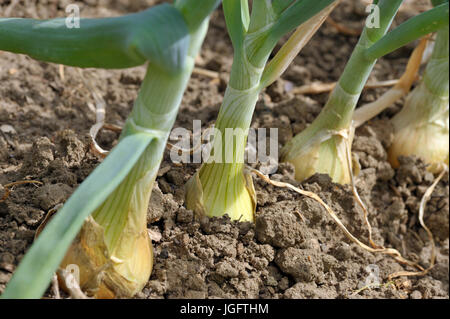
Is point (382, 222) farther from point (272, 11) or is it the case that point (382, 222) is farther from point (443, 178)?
point (272, 11)

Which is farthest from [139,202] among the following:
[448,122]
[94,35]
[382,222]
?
[448,122]

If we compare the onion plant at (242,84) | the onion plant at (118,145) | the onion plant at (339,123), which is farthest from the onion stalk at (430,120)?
the onion plant at (118,145)

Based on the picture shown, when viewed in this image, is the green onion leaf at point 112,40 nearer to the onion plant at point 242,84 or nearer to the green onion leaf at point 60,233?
the green onion leaf at point 60,233

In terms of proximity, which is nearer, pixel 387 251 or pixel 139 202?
pixel 139 202

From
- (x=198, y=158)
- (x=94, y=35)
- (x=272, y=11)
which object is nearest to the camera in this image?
(x=94, y=35)

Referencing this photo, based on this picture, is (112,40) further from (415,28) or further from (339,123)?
(339,123)

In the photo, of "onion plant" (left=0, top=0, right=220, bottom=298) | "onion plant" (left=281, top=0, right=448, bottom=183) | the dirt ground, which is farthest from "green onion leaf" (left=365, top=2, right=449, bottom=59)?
"onion plant" (left=0, top=0, right=220, bottom=298)

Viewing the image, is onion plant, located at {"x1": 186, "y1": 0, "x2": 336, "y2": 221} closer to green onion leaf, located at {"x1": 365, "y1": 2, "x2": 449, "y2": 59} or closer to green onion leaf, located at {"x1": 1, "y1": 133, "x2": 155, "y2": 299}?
green onion leaf, located at {"x1": 365, "y1": 2, "x2": 449, "y2": 59}

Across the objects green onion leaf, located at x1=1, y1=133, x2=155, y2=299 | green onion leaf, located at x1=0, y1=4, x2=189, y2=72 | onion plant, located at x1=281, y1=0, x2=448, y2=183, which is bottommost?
green onion leaf, located at x1=1, y1=133, x2=155, y2=299
